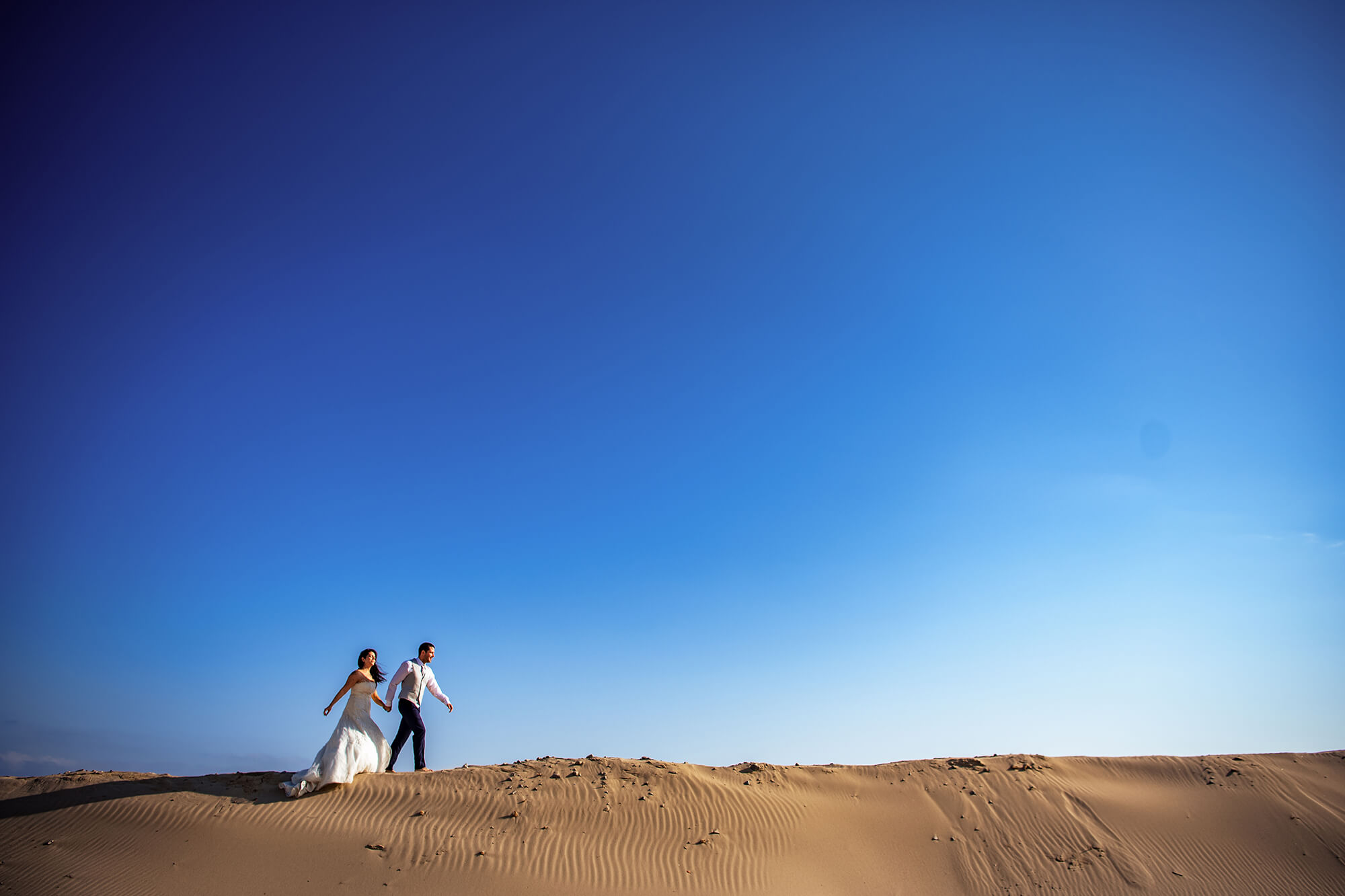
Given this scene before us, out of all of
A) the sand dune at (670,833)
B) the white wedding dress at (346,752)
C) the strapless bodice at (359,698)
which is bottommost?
the sand dune at (670,833)

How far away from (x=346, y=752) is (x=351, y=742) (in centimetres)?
16

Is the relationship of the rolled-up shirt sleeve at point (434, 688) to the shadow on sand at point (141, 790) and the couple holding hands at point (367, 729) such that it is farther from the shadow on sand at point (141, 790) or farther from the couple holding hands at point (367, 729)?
the shadow on sand at point (141, 790)

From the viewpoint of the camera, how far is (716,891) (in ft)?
32.9

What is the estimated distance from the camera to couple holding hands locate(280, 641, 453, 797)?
Result: 424 inches

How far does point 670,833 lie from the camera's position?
11.1m

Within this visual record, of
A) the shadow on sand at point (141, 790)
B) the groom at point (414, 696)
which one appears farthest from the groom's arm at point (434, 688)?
the shadow on sand at point (141, 790)

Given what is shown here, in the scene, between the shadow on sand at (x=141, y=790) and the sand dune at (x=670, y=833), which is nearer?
the sand dune at (x=670, y=833)

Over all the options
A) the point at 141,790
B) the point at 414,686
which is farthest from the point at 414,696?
the point at 141,790

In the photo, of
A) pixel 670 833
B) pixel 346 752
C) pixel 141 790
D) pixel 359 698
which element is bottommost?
pixel 670 833

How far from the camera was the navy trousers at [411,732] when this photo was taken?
1138 centimetres

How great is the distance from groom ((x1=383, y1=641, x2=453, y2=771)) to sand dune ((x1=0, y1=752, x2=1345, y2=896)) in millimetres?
492

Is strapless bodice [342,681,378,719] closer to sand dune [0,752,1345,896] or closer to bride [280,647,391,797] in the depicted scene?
bride [280,647,391,797]

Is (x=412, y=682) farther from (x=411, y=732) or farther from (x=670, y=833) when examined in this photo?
(x=670, y=833)

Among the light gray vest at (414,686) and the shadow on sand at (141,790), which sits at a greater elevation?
the light gray vest at (414,686)
